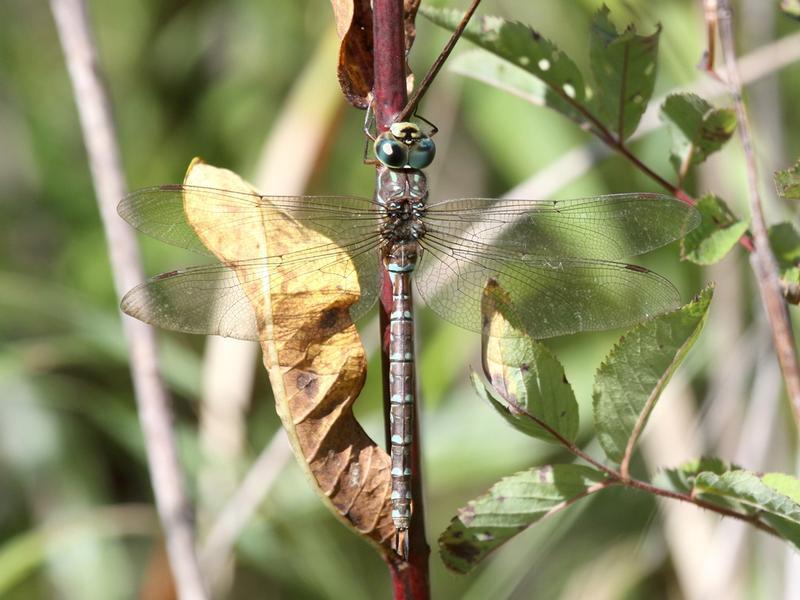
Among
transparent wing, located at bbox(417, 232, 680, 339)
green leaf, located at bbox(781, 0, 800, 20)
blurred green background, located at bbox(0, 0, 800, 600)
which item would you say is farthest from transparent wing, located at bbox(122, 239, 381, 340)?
Result: blurred green background, located at bbox(0, 0, 800, 600)

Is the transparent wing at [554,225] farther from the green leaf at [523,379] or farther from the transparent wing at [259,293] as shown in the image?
the green leaf at [523,379]

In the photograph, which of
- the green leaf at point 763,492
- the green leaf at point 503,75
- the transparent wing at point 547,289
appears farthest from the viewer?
the transparent wing at point 547,289

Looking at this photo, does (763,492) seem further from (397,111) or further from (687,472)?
(397,111)

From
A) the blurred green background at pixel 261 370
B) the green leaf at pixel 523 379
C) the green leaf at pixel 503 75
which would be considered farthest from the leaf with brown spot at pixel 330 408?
the blurred green background at pixel 261 370

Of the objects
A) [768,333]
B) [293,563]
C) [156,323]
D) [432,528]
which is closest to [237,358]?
[293,563]

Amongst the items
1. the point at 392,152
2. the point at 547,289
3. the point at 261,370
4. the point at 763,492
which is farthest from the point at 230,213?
the point at 261,370
